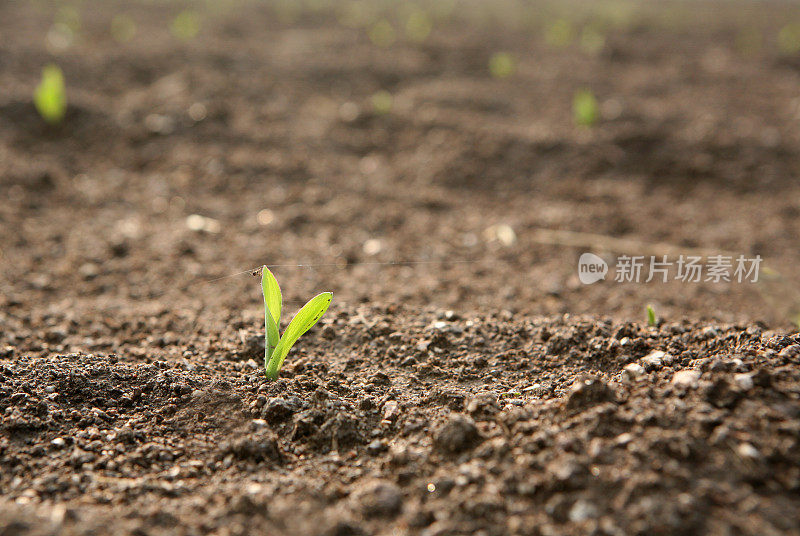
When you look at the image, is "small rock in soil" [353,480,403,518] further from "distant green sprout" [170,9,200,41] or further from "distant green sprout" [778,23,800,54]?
"distant green sprout" [778,23,800,54]

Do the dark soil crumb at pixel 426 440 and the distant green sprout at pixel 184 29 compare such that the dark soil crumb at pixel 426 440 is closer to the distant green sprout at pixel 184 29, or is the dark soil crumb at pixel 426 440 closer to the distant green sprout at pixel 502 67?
the distant green sprout at pixel 502 67

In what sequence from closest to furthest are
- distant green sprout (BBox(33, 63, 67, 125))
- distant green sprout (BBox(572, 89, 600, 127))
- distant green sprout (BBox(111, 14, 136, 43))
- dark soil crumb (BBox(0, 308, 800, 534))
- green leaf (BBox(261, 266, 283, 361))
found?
dark soil crumb (BBox(0, 308, 800, 534))
green leaf (BBox(261, 266, 283, 361))
distant green sprout (BBox(33, 63, 67, 125))
distant green sprout (BBox(572, 89, 600, 127))
distant green sprout (BBox(111, 14, 136, 43))

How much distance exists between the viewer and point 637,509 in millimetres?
963

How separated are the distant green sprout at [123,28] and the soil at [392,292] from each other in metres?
0.18

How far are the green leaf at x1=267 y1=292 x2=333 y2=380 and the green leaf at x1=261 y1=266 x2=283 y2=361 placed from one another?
2 centimetres

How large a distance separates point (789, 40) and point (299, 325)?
6974 mm

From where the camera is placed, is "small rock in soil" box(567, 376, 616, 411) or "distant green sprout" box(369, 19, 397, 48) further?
"distant green sprout" box(369, 19, 397, 48)

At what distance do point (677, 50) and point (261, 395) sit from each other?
19.7ft

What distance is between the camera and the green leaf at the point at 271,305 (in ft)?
4.44

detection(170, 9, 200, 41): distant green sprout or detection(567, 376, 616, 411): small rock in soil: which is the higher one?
detection(170, 9, 200, 41): distant green sprout

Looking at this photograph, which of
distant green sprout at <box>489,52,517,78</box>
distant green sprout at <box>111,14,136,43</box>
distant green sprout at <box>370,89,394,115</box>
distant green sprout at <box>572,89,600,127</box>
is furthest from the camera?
distant green sprout at <box>111,14,136,43</box>

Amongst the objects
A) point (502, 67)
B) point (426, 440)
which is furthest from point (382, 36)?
point (426, 440)

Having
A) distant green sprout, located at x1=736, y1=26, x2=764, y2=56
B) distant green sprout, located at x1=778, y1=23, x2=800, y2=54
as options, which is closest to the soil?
distant green sprout, located at x1=736, y1=26, x2=764, y2=56

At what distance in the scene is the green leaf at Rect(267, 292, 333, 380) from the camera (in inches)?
53.9
